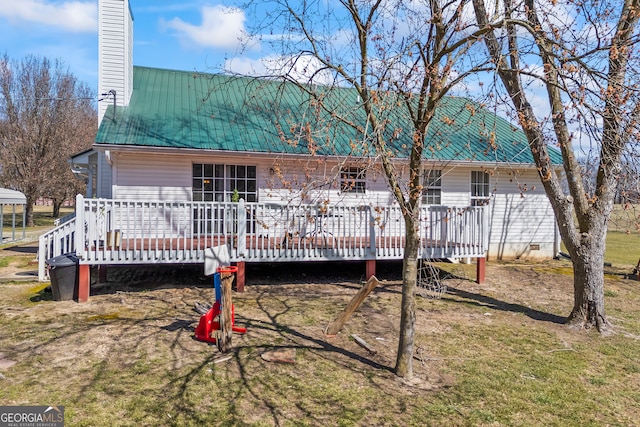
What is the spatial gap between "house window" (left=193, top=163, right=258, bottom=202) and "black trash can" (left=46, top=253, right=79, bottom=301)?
3.87 meters

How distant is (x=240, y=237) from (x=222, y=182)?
315cm

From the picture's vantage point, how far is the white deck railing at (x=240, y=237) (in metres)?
8.08

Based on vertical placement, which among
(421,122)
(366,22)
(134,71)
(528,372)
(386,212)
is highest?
(134,71)

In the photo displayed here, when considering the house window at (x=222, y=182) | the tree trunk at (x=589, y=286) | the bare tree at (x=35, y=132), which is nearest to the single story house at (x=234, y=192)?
the house window at (x=222, y=182)

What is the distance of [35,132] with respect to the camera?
27766 mm

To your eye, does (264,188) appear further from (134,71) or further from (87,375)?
(87,375)

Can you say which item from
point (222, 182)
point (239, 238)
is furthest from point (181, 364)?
point (222, 182)

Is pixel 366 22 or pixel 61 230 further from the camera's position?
pixel 61 230

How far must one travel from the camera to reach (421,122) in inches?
188

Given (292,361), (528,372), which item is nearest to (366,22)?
(292,361)

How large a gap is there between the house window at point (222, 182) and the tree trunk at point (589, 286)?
298 inches

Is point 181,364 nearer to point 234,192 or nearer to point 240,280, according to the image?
point 240,280

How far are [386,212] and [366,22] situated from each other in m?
5.18

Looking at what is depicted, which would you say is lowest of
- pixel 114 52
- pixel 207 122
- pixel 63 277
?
pixel 63 277
